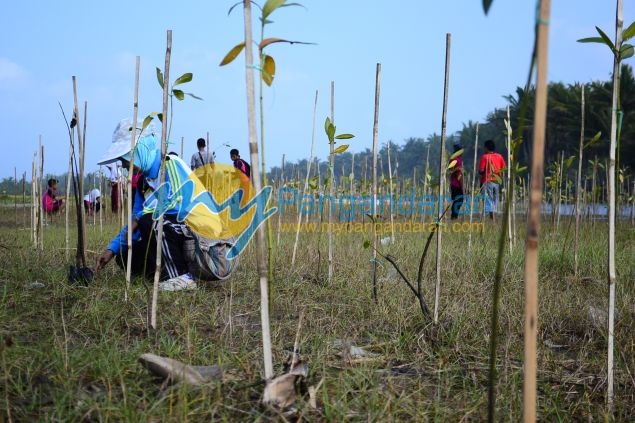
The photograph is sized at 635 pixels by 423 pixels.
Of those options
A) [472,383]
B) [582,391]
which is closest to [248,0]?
[472,383]

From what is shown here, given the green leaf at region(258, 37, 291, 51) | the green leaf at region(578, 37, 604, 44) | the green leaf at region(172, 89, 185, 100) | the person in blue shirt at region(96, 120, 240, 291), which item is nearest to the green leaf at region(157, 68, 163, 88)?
the green leaf at region(172, 89, 185, 100)

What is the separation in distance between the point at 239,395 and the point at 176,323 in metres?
0.86

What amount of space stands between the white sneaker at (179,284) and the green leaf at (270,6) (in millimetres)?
1897

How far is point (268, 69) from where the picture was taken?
5.03ft

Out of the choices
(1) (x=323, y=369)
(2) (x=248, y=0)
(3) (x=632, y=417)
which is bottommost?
(3) (x=632, y=417)

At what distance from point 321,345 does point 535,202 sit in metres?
1.24

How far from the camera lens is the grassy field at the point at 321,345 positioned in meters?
1.53

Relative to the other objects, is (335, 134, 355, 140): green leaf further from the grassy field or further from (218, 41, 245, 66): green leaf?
(218, 41, 245, 66): green leaf

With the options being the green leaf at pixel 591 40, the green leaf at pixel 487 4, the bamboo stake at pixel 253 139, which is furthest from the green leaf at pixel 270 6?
the green leaf at pixel 591 40

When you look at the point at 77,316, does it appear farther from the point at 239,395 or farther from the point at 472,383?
the point at 472,383

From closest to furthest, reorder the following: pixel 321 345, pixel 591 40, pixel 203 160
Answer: pixel 591 40 → pixel 321 345 → pixel 203 160

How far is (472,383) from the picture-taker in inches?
73.8

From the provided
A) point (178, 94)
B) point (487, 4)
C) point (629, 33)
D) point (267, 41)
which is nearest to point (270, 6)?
point (267, 41)

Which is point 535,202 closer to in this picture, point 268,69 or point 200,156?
point 268,69
